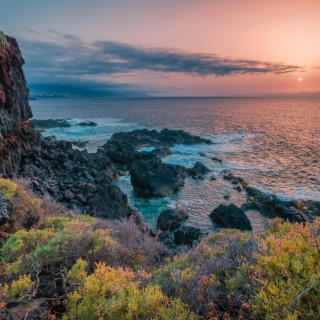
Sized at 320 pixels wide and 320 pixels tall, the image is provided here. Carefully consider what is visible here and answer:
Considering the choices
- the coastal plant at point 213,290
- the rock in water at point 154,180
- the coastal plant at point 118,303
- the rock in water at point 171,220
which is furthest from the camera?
the rock in water at point 154,180

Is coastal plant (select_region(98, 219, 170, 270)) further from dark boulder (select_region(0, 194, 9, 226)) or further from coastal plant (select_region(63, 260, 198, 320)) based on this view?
dark boulder (select_region(0, 194, 9, 226))

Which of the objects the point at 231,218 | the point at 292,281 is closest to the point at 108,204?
the point at 231,218

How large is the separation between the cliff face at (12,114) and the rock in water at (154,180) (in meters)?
10.8

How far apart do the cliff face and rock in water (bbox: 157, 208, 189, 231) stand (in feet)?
36.6

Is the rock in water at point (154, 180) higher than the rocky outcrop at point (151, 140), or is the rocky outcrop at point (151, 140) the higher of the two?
the rocky outcrop at point (151, 140)

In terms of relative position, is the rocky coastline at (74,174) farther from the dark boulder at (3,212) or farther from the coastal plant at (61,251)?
the coastal plant at (61,251)

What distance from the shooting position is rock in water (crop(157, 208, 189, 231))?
20.0 meters

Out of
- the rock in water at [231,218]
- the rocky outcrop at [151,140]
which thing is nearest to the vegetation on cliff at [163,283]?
the rock in water at [231,218]

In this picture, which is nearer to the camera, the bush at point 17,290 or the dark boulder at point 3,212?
the bush at point 17,290

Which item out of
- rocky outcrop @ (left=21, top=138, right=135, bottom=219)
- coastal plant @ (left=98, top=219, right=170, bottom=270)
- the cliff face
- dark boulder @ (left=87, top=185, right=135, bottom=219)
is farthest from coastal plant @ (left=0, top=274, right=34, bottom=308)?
dark boulder @ (left=87, top=185, right=135, bottom=219)

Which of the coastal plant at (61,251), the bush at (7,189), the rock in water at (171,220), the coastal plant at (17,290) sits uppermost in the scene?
the bush at (7,189)

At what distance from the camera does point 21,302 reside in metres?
3.72

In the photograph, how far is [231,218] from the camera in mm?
20469

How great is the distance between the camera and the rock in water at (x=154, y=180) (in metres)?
27.1
